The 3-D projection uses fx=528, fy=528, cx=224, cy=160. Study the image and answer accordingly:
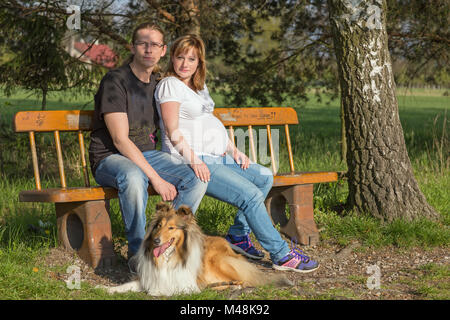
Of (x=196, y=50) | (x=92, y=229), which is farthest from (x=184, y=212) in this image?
(x=196, y=50)

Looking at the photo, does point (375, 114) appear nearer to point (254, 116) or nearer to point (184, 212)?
point (254, 116)

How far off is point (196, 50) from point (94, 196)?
4.38 ft

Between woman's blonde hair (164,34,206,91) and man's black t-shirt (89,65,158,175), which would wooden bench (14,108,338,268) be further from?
woman's blonde hair (164,34,206,91)

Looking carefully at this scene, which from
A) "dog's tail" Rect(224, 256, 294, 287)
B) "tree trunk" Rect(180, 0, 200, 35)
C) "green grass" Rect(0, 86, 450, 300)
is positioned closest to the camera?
"green grass" Rect(0, 86, 450, 300)

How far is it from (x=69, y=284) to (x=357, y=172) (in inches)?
108

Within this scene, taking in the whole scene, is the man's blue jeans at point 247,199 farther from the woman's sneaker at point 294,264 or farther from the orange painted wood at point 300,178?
the orange painted wood at point 300,178

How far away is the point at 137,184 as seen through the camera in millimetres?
3650

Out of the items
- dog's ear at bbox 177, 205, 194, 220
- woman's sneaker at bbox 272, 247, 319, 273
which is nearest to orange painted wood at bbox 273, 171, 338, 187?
woman's sneaker at bbox 272, 247, 319, 273

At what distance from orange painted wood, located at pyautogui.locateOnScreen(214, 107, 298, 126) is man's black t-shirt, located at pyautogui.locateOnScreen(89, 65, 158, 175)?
0.92 m

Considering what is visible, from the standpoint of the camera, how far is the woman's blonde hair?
13.1 ft

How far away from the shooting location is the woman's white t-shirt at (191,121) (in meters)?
3.92

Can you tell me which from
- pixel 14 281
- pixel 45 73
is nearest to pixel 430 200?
pixel 14 281
